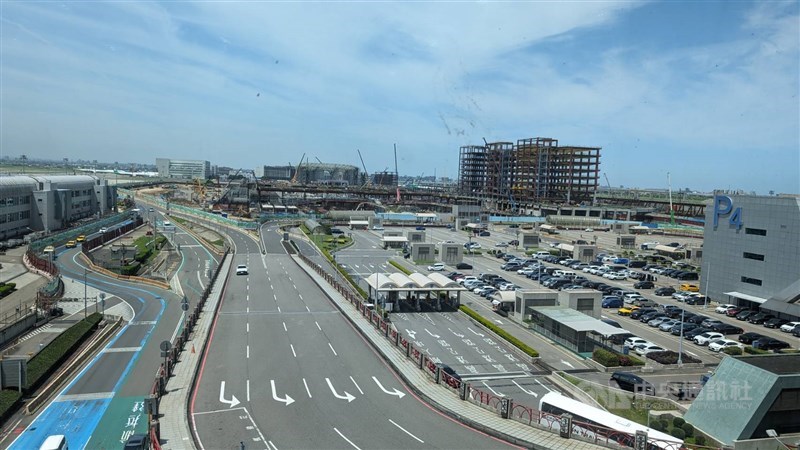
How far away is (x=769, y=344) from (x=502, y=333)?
410 inches

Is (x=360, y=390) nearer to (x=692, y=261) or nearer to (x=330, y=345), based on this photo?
(x=330, y=345)

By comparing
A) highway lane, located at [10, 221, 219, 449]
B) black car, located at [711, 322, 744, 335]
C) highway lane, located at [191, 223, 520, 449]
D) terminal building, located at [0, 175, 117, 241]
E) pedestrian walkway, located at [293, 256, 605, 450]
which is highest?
terminal building, located at [0, 175, 117, 241]

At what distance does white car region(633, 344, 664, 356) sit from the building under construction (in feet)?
240

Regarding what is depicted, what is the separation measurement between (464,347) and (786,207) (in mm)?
17950

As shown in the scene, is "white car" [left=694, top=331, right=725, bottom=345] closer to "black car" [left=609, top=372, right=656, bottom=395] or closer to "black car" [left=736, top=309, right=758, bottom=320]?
"black car" [left=736, top=309, right=758, bottom=320]

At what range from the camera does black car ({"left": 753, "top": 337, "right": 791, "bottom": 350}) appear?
20.3 meters

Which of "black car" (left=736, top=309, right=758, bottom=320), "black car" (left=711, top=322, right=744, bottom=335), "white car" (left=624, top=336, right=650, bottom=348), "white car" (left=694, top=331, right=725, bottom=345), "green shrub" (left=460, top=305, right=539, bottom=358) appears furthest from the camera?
"black car" (left=736, top=309, right=758, bottom=320)

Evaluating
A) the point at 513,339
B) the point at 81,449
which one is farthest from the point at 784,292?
the point at 81,449

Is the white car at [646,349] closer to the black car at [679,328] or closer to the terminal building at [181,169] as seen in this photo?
the black car at [679,328]

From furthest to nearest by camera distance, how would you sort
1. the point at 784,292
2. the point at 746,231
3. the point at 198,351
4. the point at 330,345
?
1. the point at 746,231
2. the point at 784,292
3. the point at 330,345
4. the point at 198,351

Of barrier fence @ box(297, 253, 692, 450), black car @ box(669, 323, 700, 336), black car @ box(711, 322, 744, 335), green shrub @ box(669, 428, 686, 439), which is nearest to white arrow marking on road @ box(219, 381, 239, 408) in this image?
barrier fence @ box(297, 253, 692, 450)

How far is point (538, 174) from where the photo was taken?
9294 cm

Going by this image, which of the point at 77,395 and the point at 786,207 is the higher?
the point at 786,207

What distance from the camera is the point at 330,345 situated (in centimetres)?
1723
